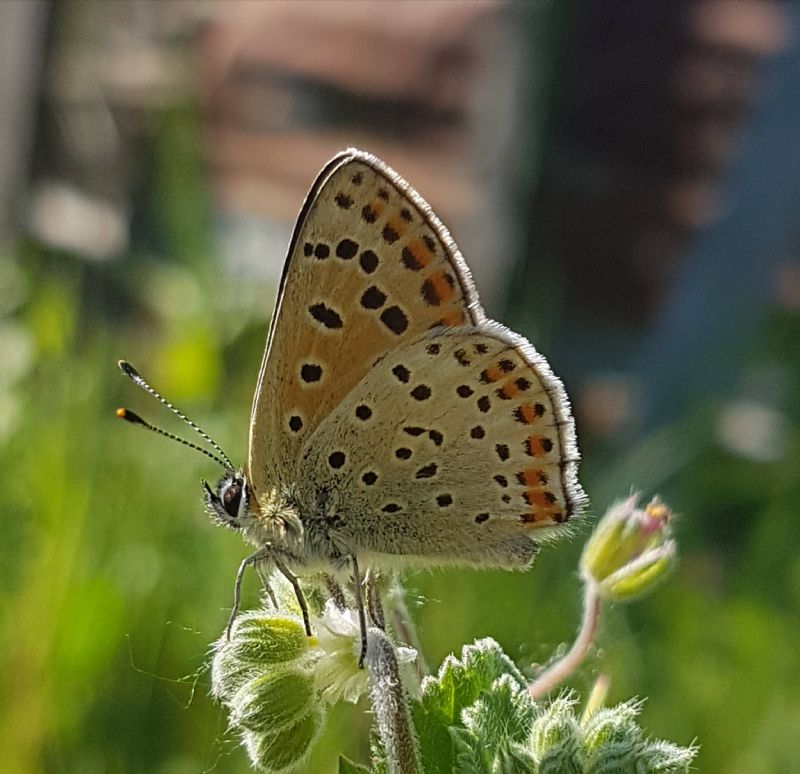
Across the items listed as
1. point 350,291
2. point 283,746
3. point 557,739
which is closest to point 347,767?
point 283,746

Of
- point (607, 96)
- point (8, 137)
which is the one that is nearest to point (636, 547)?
point (607, 96)

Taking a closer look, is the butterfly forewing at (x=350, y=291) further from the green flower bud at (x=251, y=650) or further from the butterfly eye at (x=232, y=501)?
the green flower bud at (x=251, y=650)

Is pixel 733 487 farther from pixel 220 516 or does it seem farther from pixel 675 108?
pixel 220 516

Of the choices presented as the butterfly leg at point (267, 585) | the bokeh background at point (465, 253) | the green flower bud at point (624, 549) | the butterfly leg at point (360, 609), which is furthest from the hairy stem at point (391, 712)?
the bokeh background at point (465, 253)

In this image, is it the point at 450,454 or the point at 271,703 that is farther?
the point at 450,454

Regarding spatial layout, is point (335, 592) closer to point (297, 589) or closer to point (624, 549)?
point (297, 589)

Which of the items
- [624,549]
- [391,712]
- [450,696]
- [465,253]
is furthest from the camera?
[465,253]

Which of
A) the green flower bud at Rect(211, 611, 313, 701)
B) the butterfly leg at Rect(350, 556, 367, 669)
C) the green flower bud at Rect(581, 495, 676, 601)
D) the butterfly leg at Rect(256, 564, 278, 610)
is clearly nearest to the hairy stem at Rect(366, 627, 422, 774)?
the butterfly leg at Rect(350, 556, 367, 669)
